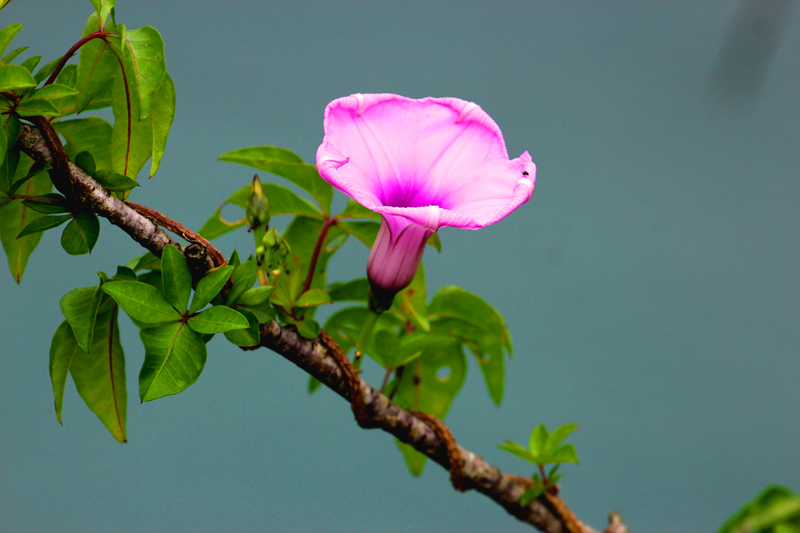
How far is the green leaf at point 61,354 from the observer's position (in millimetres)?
601

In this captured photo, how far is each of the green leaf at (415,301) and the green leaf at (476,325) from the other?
68mm

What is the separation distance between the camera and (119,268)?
1.90ft

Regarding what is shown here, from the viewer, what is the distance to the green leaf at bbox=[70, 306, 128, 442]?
0.63 meters

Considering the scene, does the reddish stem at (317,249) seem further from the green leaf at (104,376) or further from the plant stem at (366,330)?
the green leaf at (104,376)

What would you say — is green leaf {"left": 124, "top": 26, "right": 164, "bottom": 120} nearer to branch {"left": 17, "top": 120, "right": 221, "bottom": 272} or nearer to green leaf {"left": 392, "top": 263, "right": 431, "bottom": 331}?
branch {"left": 17, "top": 120, "right": 221, "bottom": 272}

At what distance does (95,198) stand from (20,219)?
167 mm

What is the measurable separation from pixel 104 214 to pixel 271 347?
21 centimetres

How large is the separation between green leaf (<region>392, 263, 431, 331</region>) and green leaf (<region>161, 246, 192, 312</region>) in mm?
292

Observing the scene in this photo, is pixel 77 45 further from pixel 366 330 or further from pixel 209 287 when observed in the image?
pixel 366 330

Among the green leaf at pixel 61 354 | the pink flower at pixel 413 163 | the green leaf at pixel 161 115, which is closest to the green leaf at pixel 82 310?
the green leaf at pixel 61 354

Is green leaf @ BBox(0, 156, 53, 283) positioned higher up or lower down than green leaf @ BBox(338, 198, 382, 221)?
lower down

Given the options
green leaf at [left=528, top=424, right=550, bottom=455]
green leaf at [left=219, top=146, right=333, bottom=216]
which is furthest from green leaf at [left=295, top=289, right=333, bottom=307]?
green leaf at [left=528, top=424, right=550, bottom=455]

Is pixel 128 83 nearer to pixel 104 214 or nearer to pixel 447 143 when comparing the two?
pixel 104 214

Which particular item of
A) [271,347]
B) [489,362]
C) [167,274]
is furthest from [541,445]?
[167,274]
